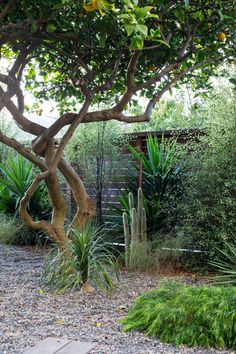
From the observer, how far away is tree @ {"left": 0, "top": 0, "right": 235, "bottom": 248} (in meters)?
4.85

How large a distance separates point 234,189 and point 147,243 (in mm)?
1357

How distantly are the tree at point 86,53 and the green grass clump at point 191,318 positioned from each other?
68.6 inches

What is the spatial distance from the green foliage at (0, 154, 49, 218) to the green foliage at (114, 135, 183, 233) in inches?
78.8

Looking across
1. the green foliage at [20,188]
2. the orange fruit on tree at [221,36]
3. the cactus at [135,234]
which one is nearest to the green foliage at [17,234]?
the green foliage at [20,188]

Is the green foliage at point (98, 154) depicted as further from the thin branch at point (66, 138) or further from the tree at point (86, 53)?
the thin branch at point (66, 138)

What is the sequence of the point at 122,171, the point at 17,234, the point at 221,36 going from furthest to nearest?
the point at 17,234 < the point at 122,171 < the point at 221,36

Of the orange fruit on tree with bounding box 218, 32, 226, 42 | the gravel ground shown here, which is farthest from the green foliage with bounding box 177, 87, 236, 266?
the orange fruit on tree with bounding box 218, 32, 226, 42

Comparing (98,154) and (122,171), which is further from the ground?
(98,154)

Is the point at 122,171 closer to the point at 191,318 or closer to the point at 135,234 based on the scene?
the point at 135,234

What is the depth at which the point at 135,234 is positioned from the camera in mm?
6500

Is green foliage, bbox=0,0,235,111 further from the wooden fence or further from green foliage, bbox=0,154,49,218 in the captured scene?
green foliage, bbox=0,154,49,218

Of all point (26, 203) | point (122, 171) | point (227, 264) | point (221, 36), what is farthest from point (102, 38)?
point (122, 171)

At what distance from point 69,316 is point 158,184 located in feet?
10.7

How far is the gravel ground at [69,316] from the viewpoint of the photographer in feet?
11.3
